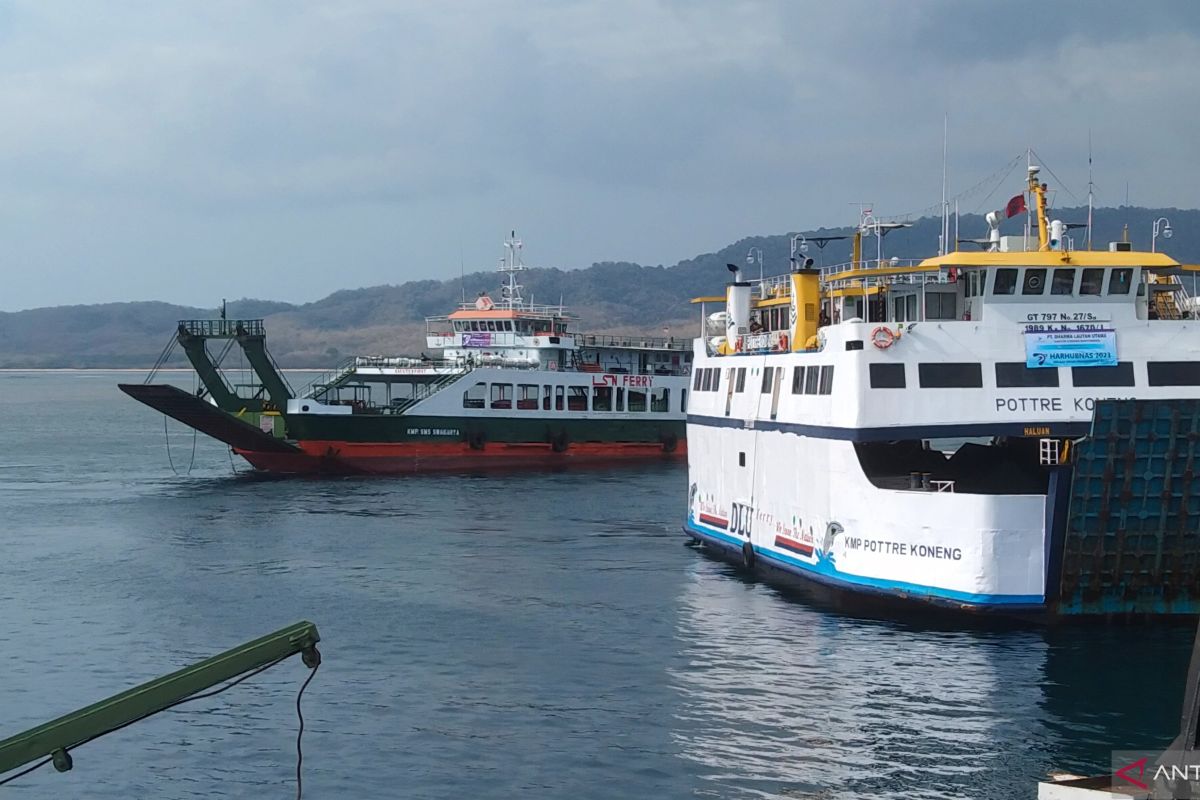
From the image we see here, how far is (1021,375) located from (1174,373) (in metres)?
3.42

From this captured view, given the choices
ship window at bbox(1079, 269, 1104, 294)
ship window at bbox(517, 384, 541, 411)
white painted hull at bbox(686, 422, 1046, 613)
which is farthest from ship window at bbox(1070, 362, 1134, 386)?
ship window at bbox(517, 384, 541, 411)

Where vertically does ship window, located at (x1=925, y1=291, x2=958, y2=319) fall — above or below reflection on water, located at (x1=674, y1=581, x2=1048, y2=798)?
above

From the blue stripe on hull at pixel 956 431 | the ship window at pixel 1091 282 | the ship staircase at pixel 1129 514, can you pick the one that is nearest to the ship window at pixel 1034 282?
the ship window at pixel 1091 282

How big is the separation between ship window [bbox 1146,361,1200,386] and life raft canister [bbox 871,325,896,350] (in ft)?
18.4

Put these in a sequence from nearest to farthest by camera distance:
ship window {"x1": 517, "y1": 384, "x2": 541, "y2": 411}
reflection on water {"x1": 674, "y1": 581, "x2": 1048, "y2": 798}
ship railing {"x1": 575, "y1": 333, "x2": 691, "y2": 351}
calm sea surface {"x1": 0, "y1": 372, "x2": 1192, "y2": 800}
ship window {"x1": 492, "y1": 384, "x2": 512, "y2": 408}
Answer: reflection on water {"x1": 674, "y1": 581, "x2": 1048, "y2": 798} → calm sea surface {"x1": 0, "y1": 372, "x2": 1192, "y2": 800} → ship window {"x1": 492, "y1": 384, "x2": 512, "y2": 408} → ship window {"x1": 517, "y1": 384, "x2": 541, "y2": 411} → ship railing {"x1": 575, "y1": 333, "x2": 691, "y2": 351}

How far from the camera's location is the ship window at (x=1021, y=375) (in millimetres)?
28250

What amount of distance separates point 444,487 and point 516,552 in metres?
20.5

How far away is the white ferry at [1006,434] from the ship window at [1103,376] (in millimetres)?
31

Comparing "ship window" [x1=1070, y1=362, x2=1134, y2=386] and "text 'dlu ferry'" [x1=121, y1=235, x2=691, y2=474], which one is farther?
"text 'dlu ferry'" [x1=121, y1=235, x2=691, y2=474]

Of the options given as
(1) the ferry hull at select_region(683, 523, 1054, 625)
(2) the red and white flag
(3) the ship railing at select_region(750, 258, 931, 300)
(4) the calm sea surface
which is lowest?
(4) the calm sea surface

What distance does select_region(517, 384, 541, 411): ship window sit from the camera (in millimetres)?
73562

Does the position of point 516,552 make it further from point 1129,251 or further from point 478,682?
point 1129,251

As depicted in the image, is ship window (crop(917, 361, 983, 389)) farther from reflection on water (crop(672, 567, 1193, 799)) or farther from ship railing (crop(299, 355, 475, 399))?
ship railing (crop(299, 355, 475, 399))

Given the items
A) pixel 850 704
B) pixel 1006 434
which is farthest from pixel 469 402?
pixel 850 704
